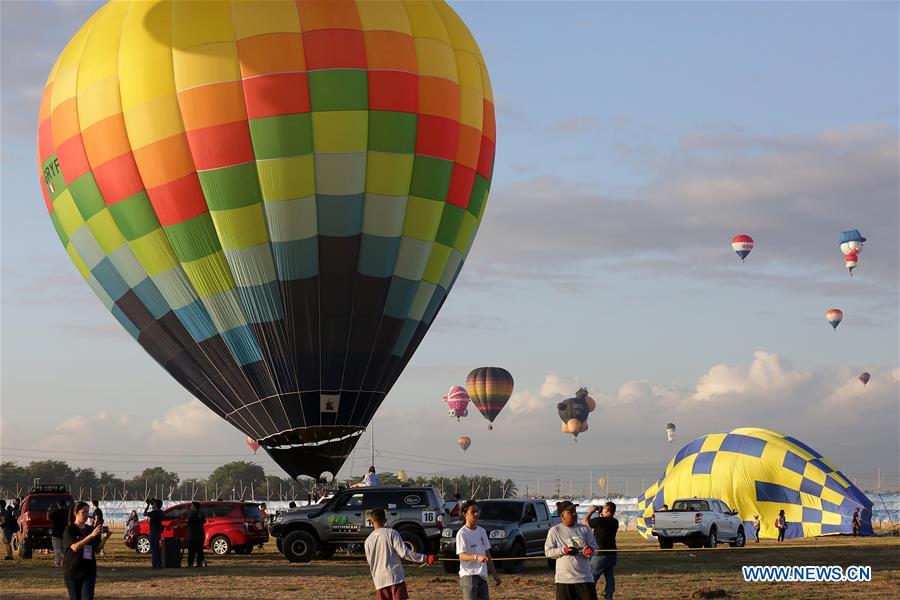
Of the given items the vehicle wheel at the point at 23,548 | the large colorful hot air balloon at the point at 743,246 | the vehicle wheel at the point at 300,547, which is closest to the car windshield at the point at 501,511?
the vehicle wheel at the point at 300,547

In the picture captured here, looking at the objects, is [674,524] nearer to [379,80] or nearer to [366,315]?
[366,315]

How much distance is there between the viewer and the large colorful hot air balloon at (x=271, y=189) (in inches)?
1240

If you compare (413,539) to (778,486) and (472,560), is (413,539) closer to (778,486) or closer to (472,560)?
(472,560)

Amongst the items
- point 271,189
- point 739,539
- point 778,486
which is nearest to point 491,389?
point 778,486

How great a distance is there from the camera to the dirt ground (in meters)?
22.4

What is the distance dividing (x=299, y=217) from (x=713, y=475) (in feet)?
68.1

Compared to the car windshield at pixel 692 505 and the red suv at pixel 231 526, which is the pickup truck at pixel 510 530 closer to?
the red suv at pixel 231 526

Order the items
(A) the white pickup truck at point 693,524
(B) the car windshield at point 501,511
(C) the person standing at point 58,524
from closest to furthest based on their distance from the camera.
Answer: (B) the car windshield at point 501,511, (C) the person standing at point 58,524, (A) the white pickup truck at point 693,524

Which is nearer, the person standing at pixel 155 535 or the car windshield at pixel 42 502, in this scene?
the person standing at pixel 155 535

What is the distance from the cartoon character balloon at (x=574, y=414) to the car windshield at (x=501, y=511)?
88032 mm

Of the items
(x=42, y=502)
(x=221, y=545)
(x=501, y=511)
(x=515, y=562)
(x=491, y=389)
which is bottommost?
(x=515, y=562)

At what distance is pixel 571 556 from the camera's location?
15258 mm

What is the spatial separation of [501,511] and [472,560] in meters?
12.7

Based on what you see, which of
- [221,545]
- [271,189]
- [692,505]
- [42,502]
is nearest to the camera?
[271,189]
